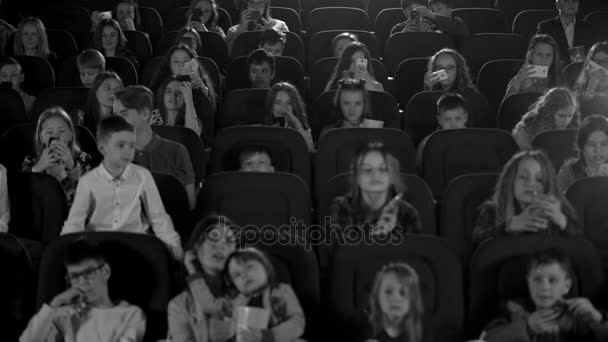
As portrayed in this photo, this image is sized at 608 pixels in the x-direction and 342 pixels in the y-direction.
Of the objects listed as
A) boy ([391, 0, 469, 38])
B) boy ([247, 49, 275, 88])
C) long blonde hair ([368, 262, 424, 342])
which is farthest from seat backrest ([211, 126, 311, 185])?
boy ([391, 0, 469, 38])

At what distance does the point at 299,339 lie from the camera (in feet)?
9.25

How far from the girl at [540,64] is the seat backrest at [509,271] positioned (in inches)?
75.9

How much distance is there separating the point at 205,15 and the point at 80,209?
9.39ft

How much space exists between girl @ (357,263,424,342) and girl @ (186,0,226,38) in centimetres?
336

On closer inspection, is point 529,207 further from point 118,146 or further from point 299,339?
point 118,146

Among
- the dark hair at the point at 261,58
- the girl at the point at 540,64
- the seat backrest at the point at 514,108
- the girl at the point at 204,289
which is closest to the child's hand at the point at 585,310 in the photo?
the girl at the point at 204,289

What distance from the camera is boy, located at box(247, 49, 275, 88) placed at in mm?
4883

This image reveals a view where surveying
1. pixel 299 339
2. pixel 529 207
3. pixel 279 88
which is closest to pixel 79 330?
pixel 299 339

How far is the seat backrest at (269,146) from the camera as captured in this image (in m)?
3.86

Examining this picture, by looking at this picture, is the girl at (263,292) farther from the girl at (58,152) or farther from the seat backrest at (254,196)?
the girl at (58,152)

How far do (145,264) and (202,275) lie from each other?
192 mm

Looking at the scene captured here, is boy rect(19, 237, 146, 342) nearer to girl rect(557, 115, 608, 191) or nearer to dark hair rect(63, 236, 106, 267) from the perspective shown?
dark hair rect(63, 236, 106, 267)

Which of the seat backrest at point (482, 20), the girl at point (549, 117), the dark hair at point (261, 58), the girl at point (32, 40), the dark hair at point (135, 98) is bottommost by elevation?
the dark hair at point (135, 98)

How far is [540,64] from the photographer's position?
15.9ft
